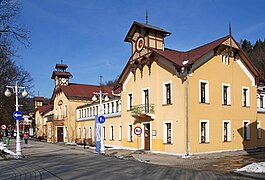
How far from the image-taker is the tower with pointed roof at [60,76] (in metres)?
58.4

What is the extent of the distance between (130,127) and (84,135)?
1625 centimetres

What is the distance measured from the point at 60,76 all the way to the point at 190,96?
129 feet

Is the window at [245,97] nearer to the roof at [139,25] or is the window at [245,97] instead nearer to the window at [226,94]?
the window at [226,94]

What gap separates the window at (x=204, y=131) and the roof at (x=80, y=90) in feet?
89.6

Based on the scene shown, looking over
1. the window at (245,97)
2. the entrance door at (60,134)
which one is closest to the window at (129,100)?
the window at (245,97)

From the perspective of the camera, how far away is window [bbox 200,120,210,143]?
24.6 metres

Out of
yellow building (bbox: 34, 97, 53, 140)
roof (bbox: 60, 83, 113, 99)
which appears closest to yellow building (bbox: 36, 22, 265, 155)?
roof (bbox: 60, 83, 113, 99)

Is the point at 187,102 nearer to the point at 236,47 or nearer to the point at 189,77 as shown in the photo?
the point at 189,77

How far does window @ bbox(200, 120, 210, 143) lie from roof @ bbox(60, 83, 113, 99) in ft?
89.6

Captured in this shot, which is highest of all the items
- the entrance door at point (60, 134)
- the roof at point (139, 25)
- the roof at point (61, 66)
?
the roof at point (61, 66)

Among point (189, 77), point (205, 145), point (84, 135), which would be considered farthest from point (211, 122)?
point (84, 135)

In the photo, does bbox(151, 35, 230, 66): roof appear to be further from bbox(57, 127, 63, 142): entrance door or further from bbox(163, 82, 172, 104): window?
bbox(57, 127, 63, 142): entrance door

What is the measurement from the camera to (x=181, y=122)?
945 inches

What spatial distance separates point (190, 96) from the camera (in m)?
24.1
